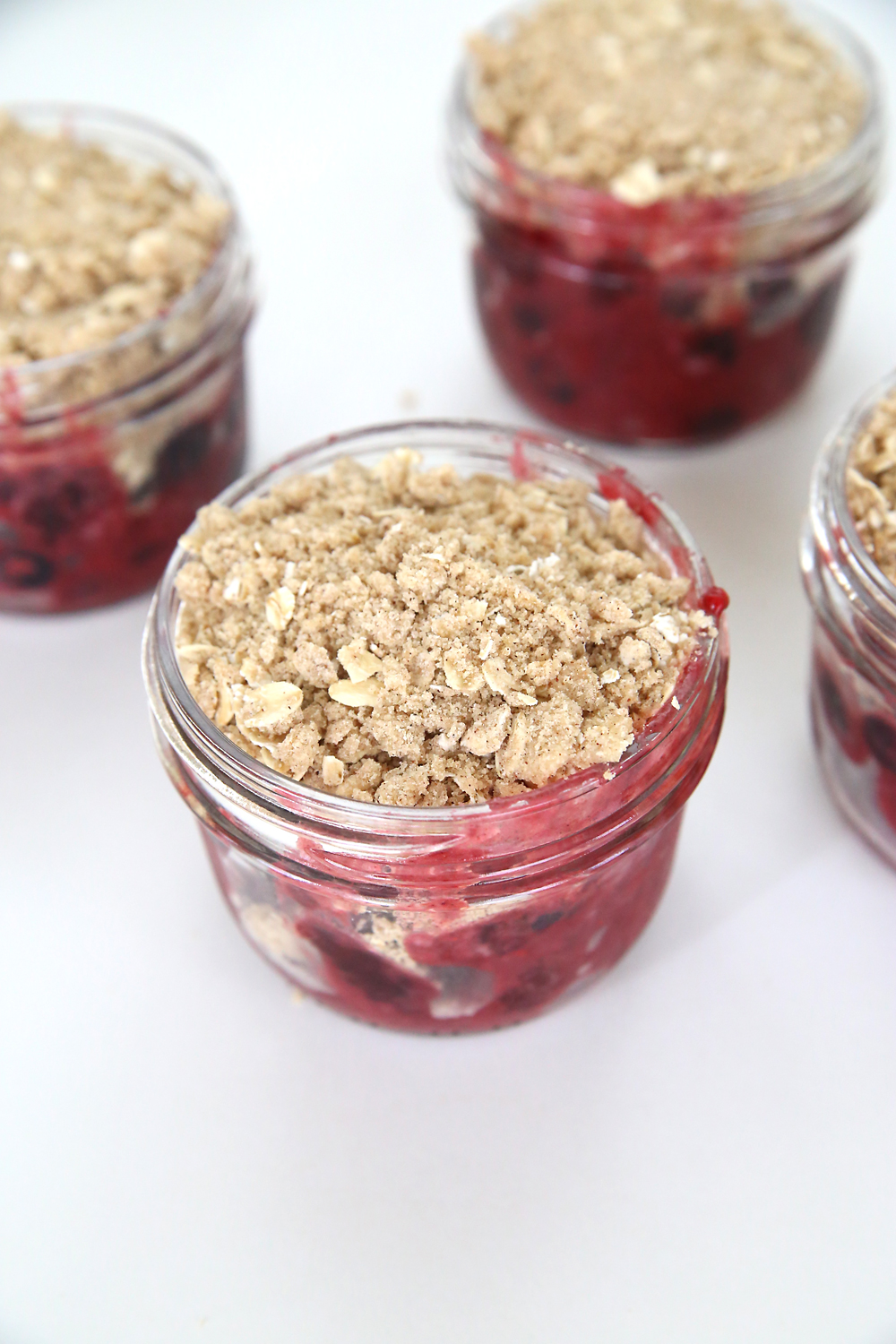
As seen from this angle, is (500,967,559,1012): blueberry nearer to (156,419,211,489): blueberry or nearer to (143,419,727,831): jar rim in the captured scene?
(143,419,727,831): jar rim

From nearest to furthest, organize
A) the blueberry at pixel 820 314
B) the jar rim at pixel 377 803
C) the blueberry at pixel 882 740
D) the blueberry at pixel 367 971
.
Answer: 1. the jar rim at pixel 377 803
2. the blueberry at pixel 367 971
3. the blueberry at pixel 882 740
4. the blueberry at pixel 820 314

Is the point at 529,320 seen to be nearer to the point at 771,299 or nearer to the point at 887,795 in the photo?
the point at 771,299

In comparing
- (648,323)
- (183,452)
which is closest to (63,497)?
(183,452)

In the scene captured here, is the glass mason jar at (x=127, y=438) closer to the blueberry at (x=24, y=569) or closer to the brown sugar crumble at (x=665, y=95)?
the blueberry at (x=24, y=569)

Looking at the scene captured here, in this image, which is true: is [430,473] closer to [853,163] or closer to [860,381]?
[853,163]

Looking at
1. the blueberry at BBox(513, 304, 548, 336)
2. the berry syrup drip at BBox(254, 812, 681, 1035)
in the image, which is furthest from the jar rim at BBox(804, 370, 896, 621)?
the blueberry at BBox(513, 304, 548, 336)

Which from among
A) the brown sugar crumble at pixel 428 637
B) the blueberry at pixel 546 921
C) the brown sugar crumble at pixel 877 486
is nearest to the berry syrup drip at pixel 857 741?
the brown sugar crumble at pixel 877 486
